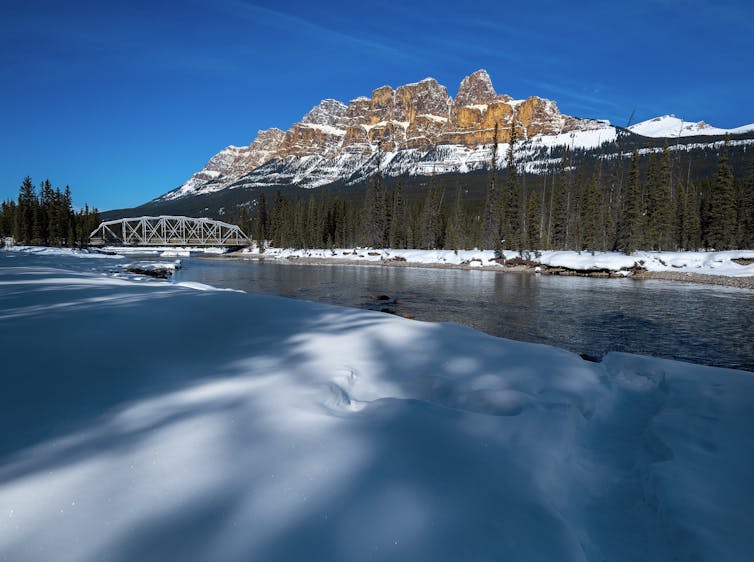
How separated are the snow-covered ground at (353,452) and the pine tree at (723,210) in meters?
50.1

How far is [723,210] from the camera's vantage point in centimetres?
4103

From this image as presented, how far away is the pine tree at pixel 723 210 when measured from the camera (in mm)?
40562

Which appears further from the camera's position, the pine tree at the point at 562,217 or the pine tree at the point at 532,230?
the pine tree at the point at 562,217

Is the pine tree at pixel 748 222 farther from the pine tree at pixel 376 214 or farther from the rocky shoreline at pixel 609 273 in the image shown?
the pine tree at pixel 376 214

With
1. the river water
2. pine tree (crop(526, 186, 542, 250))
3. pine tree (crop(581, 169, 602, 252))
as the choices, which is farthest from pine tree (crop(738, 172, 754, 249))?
the river water

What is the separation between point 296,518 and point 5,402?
80.5 inches

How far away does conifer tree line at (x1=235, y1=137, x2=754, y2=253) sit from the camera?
1647 inches

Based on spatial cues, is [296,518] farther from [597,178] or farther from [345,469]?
[597,178]

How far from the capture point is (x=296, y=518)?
1.61m

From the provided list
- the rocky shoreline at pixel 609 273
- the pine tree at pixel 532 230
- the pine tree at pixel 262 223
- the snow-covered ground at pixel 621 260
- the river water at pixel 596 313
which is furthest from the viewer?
the pine tree at pixel 262 223

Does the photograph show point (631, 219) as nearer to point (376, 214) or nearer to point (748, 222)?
point (748, 222)

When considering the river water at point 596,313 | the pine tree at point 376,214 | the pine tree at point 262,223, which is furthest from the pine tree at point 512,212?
the pine tree at point 262,223

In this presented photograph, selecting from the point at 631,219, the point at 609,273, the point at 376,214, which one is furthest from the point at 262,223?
the point at 609,273

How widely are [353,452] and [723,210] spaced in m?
53.9
